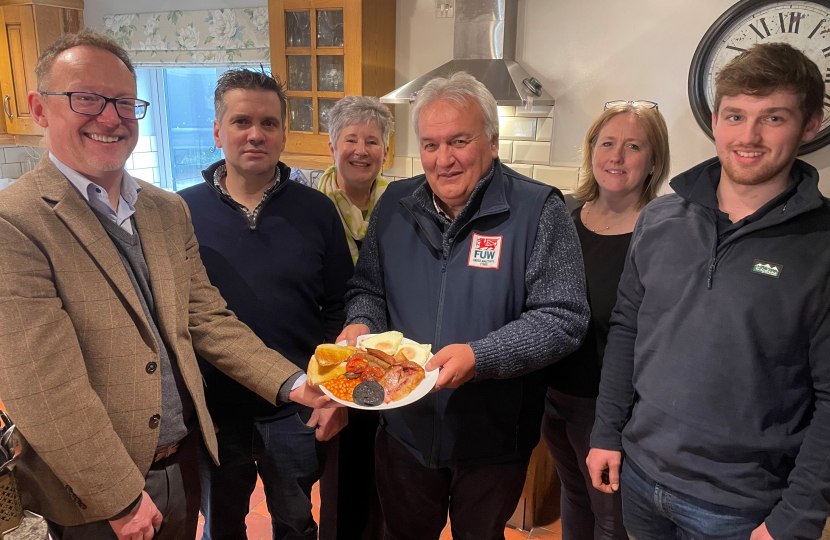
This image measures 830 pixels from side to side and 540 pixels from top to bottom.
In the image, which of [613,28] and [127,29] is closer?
[613,28]

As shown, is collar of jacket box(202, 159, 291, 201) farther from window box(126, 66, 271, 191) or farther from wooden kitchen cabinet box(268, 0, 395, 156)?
window box(126, 66, 271, 191)

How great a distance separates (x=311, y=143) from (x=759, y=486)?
118 inches

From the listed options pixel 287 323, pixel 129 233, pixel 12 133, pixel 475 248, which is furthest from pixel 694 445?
pixel 12 133

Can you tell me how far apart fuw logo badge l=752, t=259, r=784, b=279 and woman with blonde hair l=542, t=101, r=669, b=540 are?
47 cm

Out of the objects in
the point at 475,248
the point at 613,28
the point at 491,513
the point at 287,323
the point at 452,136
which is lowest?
the point at 491,513

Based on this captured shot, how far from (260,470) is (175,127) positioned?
12.6 ft

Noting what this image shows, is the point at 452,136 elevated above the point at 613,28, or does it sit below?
below

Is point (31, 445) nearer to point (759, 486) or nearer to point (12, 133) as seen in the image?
point (759, 486)

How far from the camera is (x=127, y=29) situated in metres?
4.10

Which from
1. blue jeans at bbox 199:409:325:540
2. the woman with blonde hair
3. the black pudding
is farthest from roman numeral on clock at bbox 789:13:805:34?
blue jeans at bbox 199:409:325:540

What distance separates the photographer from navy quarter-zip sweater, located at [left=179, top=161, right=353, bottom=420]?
64.2 inches

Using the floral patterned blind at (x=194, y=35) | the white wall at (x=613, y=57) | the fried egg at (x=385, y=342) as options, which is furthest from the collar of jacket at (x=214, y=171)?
the floral patterned blind at (x=194, y=35)

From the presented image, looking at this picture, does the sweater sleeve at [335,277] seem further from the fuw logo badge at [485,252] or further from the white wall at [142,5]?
the white wall at [142,5]

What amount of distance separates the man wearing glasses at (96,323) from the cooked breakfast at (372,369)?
0.40 feet
